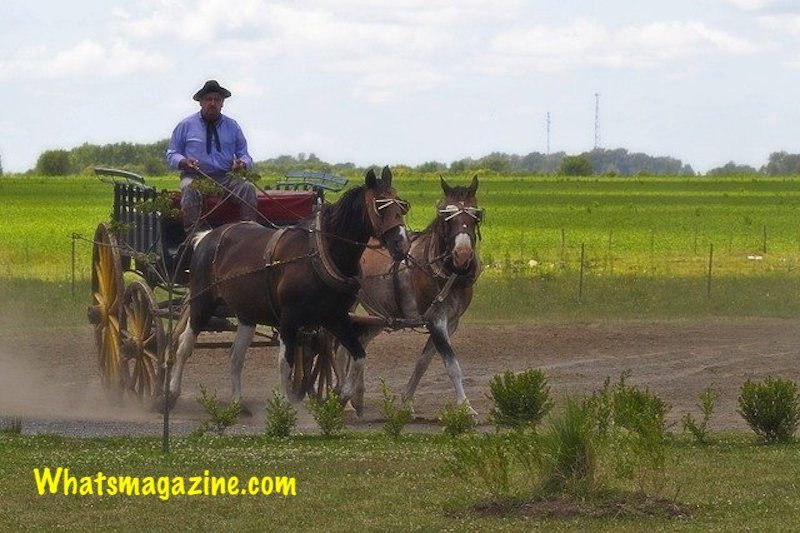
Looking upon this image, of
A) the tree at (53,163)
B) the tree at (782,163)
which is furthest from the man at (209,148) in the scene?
the tree at (782,163)

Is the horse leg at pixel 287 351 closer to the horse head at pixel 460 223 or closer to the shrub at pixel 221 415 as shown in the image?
the shrub at pixel 221 415

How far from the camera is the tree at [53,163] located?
110m

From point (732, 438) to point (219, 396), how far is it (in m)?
6.47

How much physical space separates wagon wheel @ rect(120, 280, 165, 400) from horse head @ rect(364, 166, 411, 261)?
320 cm

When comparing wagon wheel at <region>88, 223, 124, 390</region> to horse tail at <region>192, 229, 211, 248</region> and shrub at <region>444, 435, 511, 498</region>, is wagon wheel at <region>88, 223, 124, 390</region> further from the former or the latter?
shrub at <region>444, 435, 511, 498</region>

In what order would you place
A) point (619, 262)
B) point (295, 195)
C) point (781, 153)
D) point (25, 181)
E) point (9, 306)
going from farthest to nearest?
point (781, 153) < point (25, 181) < point (619, 262) < point (9, 306) < point (295, 195)

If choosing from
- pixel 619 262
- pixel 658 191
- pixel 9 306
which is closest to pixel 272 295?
pixel 9 306

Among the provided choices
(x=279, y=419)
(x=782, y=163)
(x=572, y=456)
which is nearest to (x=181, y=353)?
(x=279, y=419)

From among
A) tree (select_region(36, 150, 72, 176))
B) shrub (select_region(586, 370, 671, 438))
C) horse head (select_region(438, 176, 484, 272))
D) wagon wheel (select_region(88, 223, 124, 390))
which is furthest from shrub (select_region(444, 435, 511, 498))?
tree (select_region(36, 150, 72, 176))

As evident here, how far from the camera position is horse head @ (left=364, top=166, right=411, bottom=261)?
13.7 metres

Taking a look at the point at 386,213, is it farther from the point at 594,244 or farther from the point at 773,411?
the point at 594,244

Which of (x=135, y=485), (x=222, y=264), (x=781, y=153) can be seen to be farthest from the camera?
(x=781, y=153)

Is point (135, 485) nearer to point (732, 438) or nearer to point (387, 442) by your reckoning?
point (387, 442)

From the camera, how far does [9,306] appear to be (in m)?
27.4
